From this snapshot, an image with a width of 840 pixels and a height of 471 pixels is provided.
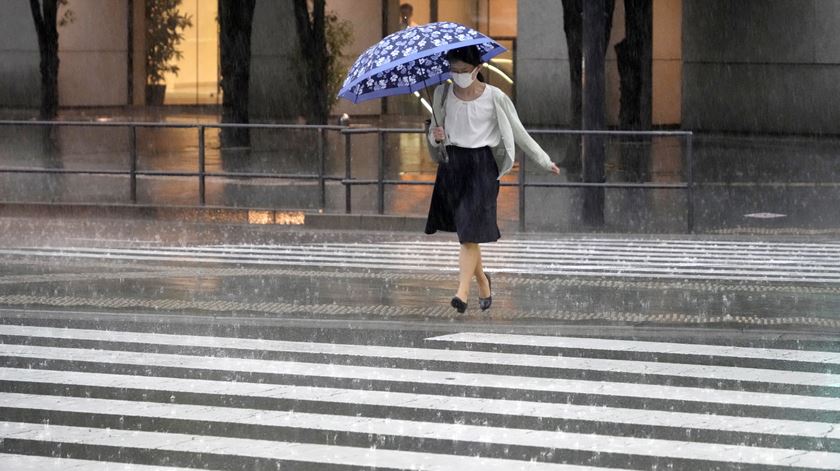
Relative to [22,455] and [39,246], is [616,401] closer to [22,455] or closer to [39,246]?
[22,455]

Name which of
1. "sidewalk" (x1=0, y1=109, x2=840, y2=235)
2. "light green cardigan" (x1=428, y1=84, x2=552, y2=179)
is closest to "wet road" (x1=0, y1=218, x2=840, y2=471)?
"light green cardigan" (x1=428, y1=84, x2=552, y2=179)

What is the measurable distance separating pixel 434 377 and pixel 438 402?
679mm

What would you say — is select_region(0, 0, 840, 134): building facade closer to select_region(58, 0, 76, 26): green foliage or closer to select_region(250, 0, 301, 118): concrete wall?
select_region(250, 0, 301, 118): concrete wall

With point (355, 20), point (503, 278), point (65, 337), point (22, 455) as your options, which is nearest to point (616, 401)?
point (22, 455)

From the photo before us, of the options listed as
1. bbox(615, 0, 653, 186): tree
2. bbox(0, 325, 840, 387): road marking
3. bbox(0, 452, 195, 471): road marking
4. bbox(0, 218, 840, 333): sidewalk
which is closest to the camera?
bbox(0, 452, 195, 471): road marking

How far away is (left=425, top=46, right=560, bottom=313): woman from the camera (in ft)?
33.9

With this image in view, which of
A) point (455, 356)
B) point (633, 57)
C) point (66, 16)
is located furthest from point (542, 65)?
point (455, 356)

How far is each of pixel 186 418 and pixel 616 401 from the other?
7.16 feet

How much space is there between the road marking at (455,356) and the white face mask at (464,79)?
192cm

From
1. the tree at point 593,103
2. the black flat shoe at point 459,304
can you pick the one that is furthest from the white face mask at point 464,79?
the tree at point 593,103

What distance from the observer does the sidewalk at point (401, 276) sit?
10.9 meters

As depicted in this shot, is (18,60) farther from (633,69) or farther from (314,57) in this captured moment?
(633,69)

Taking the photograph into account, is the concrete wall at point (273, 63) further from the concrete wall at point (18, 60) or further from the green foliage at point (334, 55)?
the concrete wall at point (18, 60)

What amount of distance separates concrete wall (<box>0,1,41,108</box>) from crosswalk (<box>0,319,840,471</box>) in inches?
1375
